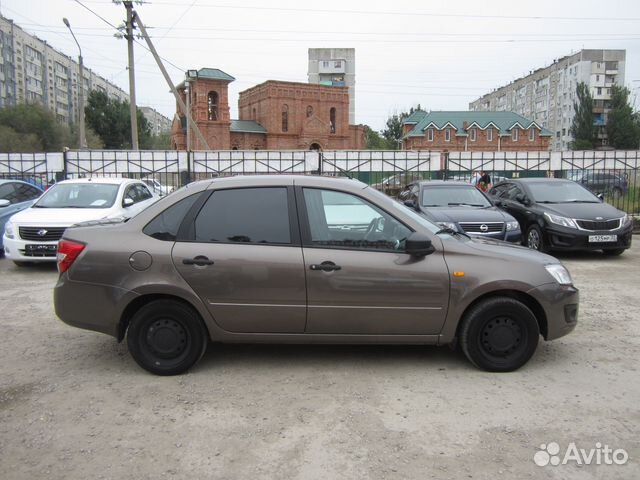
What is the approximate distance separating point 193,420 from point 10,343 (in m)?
2.77

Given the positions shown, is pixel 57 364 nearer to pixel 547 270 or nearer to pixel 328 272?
pixel 328 272

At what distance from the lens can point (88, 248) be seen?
4.25 m

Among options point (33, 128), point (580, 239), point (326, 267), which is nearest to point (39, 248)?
point (326, 267)

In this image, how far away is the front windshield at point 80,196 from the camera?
31.9 ft

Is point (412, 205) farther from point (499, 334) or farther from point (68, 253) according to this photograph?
point (68, 253)

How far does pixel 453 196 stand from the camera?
1065 cm

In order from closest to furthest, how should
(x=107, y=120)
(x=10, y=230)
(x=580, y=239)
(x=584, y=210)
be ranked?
(x=10, y=230) < (x=580, y=239) < (x=584, y=210) < (x=107, y=120)

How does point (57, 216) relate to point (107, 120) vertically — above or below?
below

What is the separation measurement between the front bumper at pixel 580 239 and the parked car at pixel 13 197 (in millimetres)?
10711

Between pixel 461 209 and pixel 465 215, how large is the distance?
0.38 metres

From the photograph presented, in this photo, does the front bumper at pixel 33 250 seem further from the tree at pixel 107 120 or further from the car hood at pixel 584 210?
the tree at pixel 107 120

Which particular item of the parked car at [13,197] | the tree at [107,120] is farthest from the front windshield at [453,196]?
the tree at [107,120]

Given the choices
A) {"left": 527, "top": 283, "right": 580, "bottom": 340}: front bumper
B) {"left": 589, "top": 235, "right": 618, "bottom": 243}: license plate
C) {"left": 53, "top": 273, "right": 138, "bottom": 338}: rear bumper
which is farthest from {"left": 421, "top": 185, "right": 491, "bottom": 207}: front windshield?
{"left": 53, "top": 273, "right": 138, "bottom": 338}: rear bumper

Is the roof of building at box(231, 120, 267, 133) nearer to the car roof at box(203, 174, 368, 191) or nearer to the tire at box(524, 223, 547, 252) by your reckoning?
the tire at box(524, 223, 547, 252)
